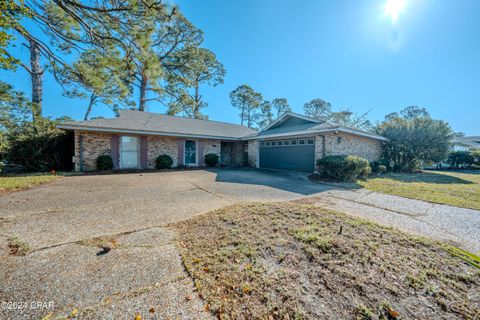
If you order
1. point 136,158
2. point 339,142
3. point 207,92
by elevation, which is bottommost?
point 136,158

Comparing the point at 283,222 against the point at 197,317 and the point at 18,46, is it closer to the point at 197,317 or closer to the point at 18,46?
the point at 197,317

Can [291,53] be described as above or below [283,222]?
above

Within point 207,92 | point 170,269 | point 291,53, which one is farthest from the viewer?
point 207,92

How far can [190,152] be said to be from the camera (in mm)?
13898

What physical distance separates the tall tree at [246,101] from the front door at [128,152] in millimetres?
21550

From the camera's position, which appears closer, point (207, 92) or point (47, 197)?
point (47, 197)

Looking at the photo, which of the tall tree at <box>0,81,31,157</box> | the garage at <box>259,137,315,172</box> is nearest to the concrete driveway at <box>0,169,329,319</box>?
the garage at <box>259,137,315,172</box>

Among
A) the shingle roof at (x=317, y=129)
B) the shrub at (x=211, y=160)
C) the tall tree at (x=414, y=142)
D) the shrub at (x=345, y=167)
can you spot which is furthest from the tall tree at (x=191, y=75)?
the tall tree at (x=414, y=142)

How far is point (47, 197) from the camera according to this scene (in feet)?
16.5

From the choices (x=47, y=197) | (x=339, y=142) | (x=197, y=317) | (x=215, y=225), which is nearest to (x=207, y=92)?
(x=339, y=142)

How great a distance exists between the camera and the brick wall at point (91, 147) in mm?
10094

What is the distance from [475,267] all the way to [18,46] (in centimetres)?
1103

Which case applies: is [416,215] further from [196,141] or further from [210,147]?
[196,141]

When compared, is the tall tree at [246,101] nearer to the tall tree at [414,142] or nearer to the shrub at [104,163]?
the tall tree at [414,142]
